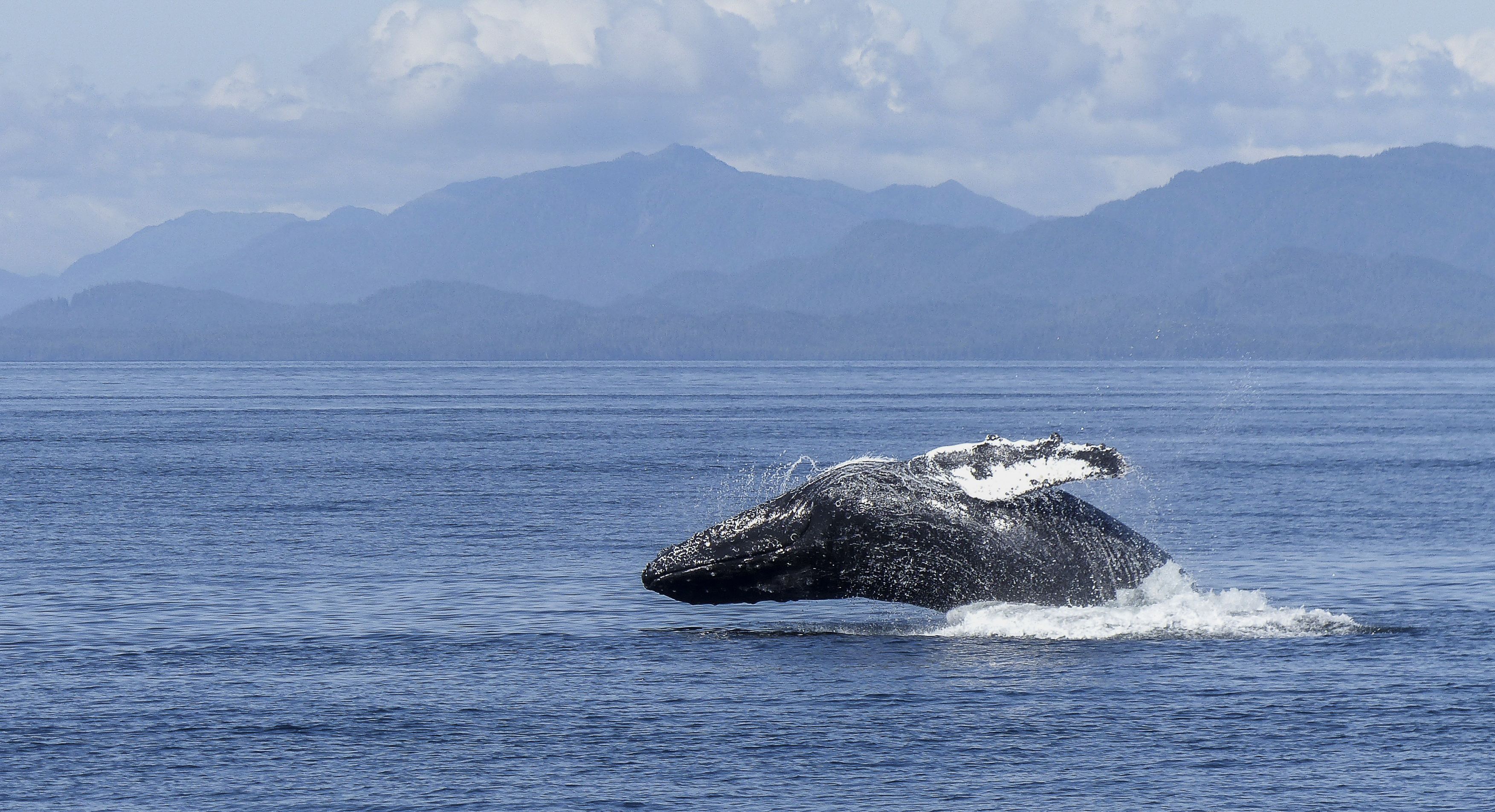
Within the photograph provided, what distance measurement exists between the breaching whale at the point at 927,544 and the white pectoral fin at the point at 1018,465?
1.7 inches

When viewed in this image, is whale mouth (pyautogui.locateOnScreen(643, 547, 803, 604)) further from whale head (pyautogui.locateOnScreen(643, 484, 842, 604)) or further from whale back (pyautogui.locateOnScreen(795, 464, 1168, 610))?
whale back (pyautogui.locateOnScreen(795, 464, 1168, 610))

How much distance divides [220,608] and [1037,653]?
12.6 metres

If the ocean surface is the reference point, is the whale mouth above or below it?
above

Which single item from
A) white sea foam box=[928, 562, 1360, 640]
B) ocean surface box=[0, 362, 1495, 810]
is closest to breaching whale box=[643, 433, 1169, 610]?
white sea foam box=[928, 562, 1360, 640]

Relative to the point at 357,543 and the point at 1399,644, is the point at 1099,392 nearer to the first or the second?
the point at 357,543

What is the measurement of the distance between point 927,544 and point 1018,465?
73.2 inches

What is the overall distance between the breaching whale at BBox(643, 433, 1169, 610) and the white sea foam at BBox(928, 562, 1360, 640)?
19cm

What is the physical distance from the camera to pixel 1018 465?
21.0 meters

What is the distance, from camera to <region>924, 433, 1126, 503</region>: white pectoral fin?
780 inches

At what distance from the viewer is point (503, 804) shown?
1543 cm

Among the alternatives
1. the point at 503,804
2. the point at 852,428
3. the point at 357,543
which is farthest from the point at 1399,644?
the point at 852,428

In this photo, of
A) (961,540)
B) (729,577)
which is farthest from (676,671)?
(961,540)

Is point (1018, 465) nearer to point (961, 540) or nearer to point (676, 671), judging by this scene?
point (961, 540)

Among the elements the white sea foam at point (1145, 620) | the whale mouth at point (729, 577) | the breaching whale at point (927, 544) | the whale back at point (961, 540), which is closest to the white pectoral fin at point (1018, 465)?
the breaching whale at point (927, 544)
